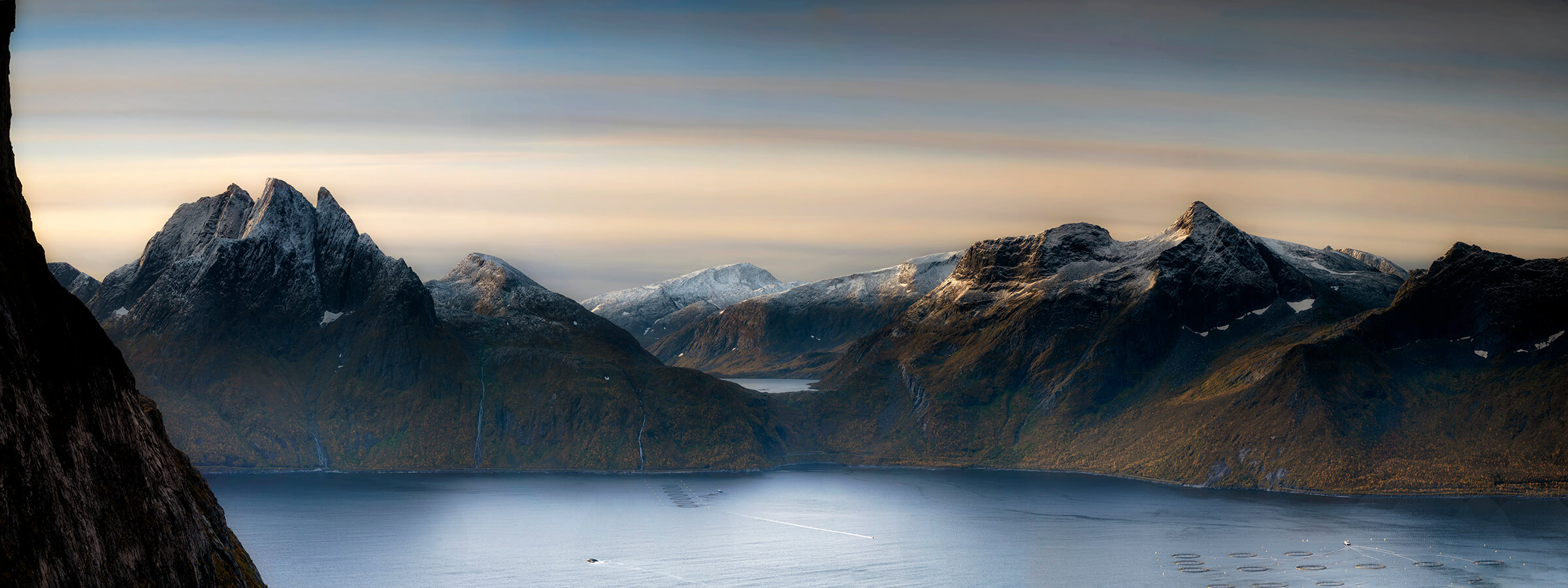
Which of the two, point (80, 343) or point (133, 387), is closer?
point (80, 343)

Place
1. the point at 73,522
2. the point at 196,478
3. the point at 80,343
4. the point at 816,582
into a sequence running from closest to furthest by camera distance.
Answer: the point at 73,522 < the point at 80,343 < the point at 196,478 < the point at 816,582

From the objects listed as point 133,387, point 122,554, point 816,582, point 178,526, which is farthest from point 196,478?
point 816,582

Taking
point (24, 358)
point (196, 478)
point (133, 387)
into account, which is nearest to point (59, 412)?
point (24, 358)

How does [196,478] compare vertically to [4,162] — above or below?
below

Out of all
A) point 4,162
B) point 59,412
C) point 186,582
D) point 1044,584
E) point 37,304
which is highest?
point 4,162

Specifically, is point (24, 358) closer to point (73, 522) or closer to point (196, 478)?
point (73, 522)

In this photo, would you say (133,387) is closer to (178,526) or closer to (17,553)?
(178,526)

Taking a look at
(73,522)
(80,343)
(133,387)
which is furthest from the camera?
(133,387)
